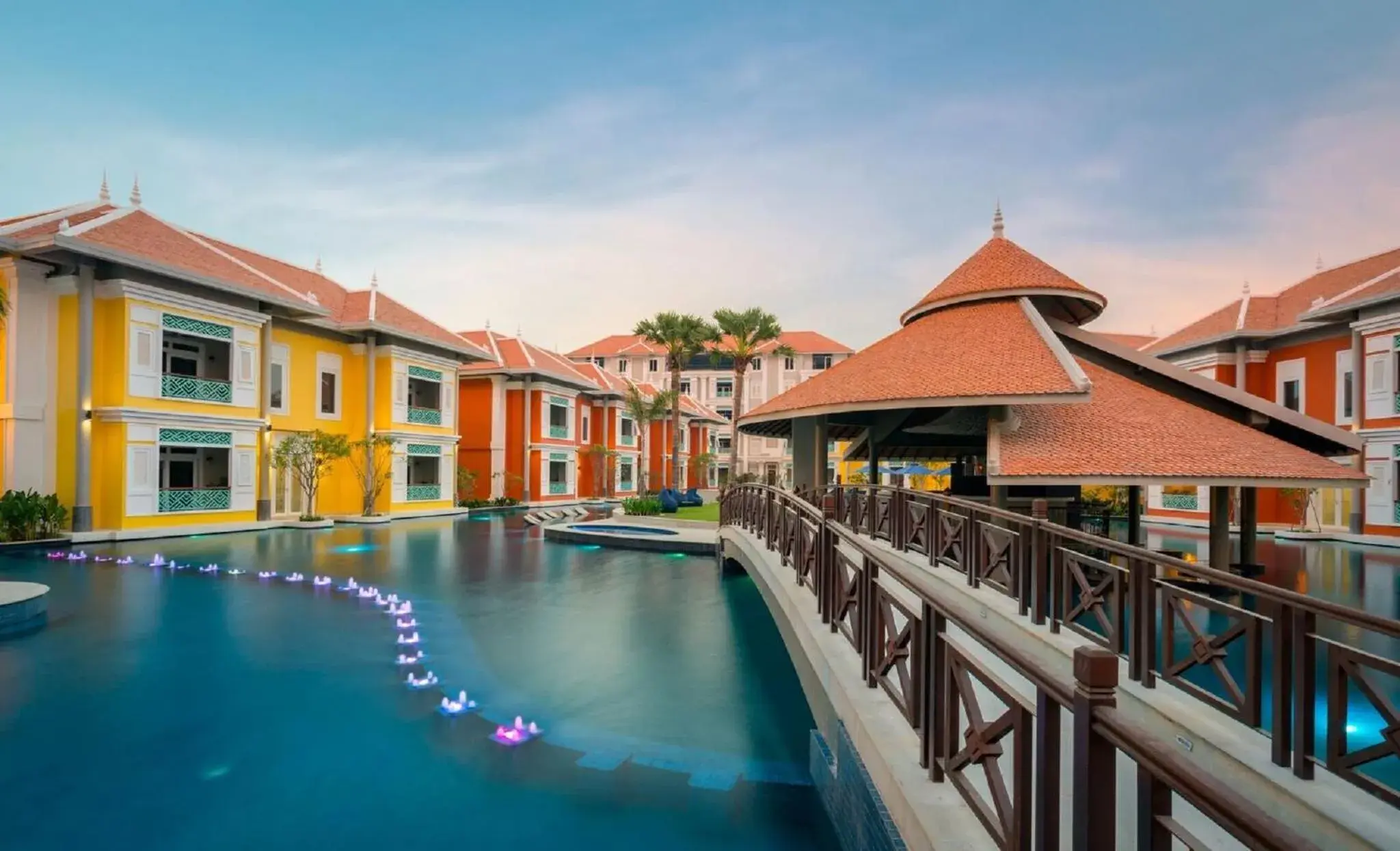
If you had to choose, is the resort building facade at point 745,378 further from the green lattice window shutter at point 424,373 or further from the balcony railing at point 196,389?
the balcony railing at point 196,389

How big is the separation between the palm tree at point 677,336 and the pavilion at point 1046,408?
19.1 metres

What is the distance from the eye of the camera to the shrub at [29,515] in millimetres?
18016

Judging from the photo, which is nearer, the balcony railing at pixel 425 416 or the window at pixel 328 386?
the window at pixel 328 386

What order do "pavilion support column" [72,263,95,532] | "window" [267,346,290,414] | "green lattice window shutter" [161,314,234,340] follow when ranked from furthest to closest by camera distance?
1. "window" [267,346,290,414]
2. "green lattice window shutter" [161,314,234,340]
3. "pavilion support column" [72,263,95,532]

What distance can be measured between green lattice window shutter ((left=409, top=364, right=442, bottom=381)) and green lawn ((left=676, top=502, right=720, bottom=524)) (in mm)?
11537

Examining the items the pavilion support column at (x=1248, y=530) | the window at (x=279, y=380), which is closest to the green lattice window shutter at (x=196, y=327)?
the window at (x=279, y=380)

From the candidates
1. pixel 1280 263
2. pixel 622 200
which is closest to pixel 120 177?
pixel 622 200

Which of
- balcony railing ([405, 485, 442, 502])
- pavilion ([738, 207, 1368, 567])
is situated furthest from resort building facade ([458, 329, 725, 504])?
pavilion ([738, 207, 1368, 567])

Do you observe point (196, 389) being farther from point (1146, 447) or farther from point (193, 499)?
point (1146, 447)

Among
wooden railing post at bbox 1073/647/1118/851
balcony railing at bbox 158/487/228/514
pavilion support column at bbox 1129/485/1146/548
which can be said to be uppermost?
wooden railing post at bbox 1073/647/1118/851

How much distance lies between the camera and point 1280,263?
95.1 feet

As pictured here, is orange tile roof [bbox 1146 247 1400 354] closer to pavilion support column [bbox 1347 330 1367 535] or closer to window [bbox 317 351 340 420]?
pavilion support column [bbox 1347 330 1367 535]

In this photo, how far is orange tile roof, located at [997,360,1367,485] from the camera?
35.1 feet

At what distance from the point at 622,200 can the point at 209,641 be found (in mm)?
17538
